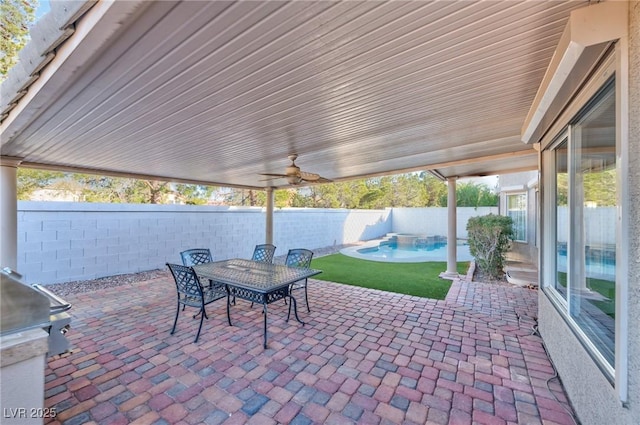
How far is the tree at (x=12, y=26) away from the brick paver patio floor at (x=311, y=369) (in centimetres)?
752

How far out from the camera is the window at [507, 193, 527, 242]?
9312 millimetres

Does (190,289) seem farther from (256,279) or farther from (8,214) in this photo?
(8,214)

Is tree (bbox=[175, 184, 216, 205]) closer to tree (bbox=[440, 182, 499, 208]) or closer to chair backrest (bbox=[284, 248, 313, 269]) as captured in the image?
chair backrest (bbox=[284, 248, 313, 269])

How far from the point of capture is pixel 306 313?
452cm

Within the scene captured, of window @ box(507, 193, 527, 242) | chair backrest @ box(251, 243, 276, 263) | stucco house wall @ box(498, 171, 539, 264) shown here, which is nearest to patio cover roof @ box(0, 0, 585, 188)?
chair backrest @ box(251, 243, 276, 263)

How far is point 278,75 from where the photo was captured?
212 centimetres

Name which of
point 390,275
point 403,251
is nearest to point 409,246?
point 403,251

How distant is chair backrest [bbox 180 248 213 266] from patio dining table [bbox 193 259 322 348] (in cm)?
84

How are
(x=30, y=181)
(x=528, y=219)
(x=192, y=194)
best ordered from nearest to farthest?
(x=528, y=219), (x=30, y=181), (x=192, y=194)

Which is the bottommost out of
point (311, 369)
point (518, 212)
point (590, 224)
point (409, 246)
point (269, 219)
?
point (409, 246)

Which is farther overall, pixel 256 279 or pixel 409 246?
pixel 409 246

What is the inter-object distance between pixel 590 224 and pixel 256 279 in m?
3.65

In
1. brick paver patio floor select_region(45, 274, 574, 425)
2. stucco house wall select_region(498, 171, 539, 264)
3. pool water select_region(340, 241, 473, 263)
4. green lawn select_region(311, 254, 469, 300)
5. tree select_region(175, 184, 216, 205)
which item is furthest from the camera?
tree select_region(175, 184, 216, 205)

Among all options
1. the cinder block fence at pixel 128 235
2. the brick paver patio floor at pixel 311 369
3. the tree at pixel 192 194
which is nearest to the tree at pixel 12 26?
the cinder block fence at pixel 128 235
